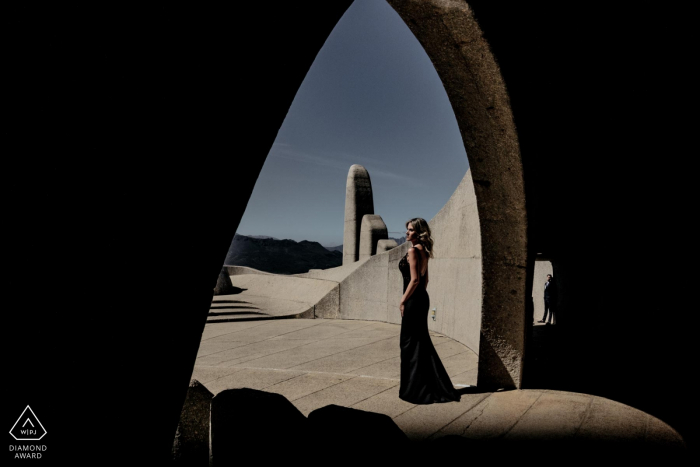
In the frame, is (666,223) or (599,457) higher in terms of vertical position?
(666,223)

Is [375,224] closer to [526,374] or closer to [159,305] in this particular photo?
[526,374]

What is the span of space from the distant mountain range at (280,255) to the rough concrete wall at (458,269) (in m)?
26.9

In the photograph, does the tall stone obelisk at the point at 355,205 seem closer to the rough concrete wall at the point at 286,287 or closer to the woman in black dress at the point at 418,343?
the rough concrete wall at the point at 286,287

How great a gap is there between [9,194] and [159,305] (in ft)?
1.37

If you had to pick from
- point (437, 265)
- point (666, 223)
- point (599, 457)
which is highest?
point (666, 223)

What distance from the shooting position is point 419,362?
415cm

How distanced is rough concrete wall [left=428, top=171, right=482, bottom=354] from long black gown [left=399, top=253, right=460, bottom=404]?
6.42 ft

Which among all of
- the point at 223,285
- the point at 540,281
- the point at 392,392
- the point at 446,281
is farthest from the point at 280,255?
the point at 392,392

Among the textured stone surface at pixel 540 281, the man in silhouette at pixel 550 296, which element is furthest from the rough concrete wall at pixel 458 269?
the textured stone surface at pixel 540 281

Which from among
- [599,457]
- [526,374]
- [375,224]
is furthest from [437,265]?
[375,224]

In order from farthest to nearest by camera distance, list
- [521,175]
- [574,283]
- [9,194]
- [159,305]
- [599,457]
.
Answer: [574,283], [521,175], [599,457], [159,305], [9,194]

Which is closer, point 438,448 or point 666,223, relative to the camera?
point 438,448

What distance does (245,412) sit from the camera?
263cm

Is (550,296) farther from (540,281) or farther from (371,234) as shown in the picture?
(371,234)
